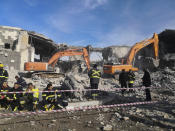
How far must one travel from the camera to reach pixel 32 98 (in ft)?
17.9

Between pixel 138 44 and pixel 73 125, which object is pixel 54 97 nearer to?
pixel 73 125

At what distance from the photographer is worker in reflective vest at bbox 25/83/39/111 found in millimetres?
5160

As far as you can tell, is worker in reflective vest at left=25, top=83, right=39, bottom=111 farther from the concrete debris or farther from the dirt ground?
the concrete debris

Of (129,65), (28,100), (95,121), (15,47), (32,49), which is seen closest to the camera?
(95,121)

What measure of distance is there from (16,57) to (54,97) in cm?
834

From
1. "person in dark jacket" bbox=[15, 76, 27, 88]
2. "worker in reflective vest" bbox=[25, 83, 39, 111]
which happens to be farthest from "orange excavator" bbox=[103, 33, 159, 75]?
"worker in reflective vest" bbox=[25, 83, 39, 111]

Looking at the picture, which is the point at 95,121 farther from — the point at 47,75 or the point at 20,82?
the point at 47,75

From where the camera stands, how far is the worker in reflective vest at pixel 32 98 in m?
5.16

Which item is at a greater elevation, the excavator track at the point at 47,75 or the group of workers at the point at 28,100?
the excavator track at the point at 47,75

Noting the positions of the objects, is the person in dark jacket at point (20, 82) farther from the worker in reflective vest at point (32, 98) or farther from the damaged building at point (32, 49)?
the damaged building at point (32, 49)

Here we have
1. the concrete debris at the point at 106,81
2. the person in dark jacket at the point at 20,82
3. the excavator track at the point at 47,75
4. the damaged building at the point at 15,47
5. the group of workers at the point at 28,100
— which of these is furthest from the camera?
the damaged building at the point at 15,47

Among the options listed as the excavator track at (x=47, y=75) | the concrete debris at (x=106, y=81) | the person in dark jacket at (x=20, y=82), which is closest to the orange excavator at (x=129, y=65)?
the concrete debris at (x=106, y=81)

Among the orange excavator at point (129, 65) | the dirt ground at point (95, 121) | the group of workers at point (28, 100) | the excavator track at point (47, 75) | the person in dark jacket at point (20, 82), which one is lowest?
the dirt ground at point (95, 121)

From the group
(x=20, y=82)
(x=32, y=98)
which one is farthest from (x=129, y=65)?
(x=32, y=98)
